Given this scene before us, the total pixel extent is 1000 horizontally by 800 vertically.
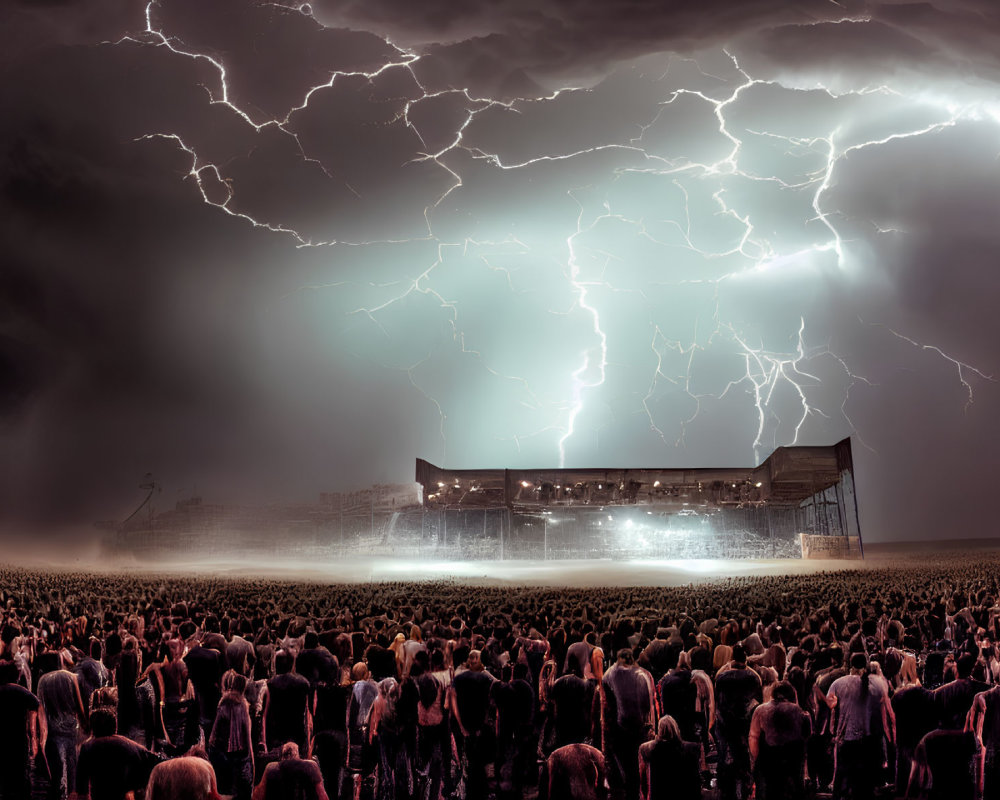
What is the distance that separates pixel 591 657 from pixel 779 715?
7.97ft

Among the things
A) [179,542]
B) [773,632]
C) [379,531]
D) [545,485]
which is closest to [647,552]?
[545,485]

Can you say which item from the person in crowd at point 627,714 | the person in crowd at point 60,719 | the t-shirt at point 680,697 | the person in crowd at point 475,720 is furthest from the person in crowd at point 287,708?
the t-shirt at point 680,697

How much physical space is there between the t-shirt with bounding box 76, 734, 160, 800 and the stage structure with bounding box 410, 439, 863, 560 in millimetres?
37862

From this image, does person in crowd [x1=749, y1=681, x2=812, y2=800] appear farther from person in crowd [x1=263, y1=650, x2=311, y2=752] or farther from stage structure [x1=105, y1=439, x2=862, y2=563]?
stage structure [x1=105, y1=439, x2=862, y2=563]

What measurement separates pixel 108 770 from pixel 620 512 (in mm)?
44130

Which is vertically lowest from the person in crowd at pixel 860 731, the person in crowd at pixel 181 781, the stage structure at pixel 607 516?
the person in crowd at pixel 860 731

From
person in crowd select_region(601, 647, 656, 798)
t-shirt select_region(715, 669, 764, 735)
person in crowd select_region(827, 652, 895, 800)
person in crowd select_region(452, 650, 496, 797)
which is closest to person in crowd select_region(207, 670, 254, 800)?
person in crowd select_region(452, 650, 496, 797)

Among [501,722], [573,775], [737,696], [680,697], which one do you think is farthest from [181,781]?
[737,696]

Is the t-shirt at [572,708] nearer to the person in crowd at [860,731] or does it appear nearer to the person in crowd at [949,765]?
the person in crowd at [860,731]

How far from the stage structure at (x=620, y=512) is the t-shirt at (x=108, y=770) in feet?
124

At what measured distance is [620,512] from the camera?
47.0 m

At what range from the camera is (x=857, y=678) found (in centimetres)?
587

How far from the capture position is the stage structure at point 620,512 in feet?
144

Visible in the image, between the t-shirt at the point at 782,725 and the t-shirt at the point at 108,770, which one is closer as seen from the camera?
the t-shirt at the point at 108,770
